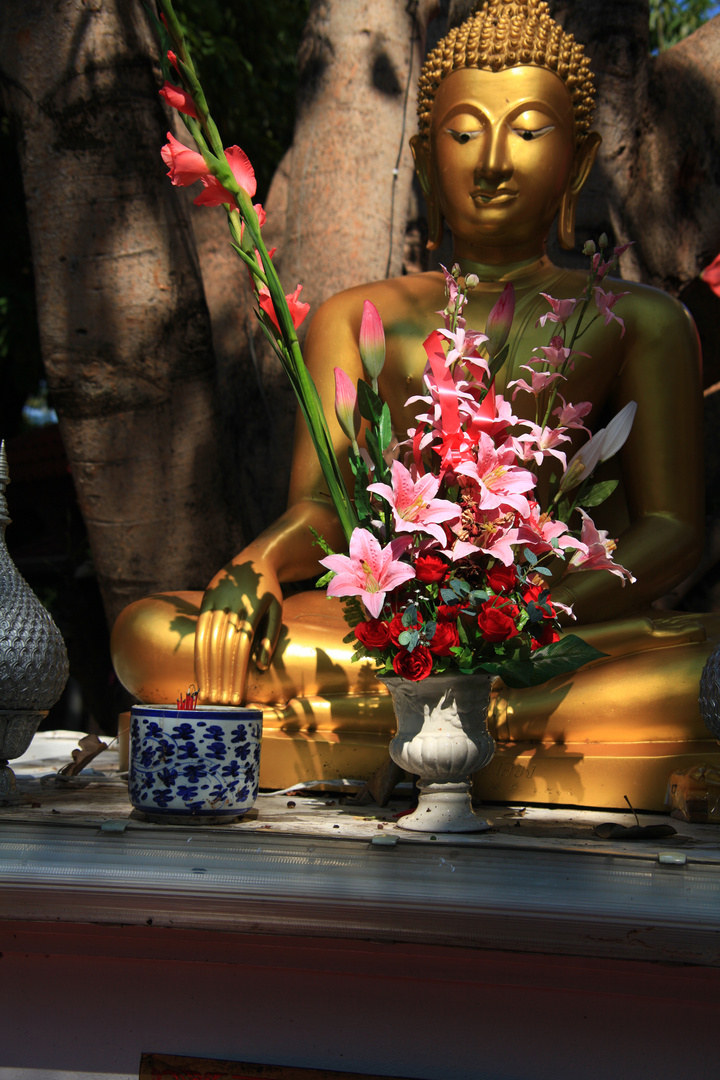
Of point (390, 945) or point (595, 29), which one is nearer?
point (390, 945)

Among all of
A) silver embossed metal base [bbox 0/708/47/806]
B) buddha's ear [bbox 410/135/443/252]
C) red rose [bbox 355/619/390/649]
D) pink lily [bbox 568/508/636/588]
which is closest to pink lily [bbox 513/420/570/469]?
pink lily [bbox 568/508/636/588]

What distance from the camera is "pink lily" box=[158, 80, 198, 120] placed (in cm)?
152

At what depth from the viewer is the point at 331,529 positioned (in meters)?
2.51

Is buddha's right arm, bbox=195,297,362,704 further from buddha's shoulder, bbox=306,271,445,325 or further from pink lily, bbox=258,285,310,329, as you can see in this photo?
pink lily, bbox=258,285,310,329

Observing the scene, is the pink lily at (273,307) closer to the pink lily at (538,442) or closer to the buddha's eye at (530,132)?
the pink lily at (538,442)

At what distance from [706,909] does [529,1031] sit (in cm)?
31

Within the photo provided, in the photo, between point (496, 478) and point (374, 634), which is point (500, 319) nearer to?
point (496, 478)

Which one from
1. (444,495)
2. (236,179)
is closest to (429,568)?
(444,495)

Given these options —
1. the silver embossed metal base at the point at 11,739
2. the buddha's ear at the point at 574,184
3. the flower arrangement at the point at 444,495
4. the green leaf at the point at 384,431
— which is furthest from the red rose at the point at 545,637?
the buddha's ear at the point at 574,184

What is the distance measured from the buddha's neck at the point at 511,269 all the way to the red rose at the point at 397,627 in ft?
5.05

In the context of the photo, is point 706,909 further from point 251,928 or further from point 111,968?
point 111,968

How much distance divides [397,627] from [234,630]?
67 cm

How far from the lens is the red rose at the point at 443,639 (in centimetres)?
144

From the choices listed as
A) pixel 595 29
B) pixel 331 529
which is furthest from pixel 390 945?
pixel 595 29
